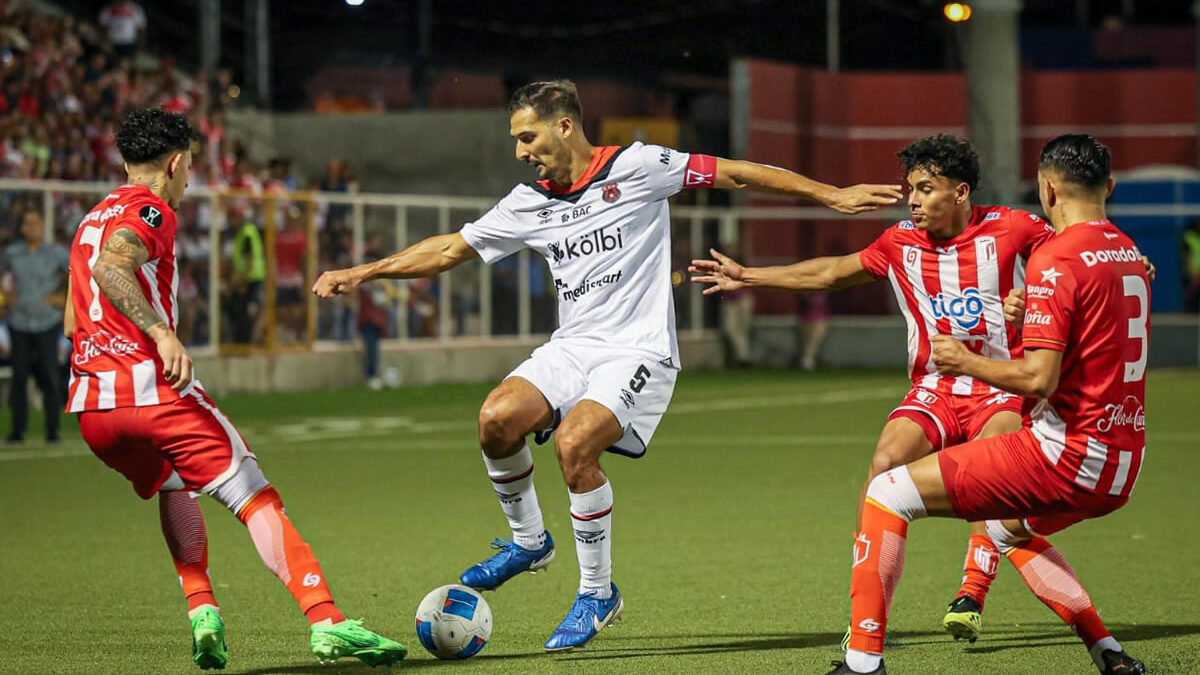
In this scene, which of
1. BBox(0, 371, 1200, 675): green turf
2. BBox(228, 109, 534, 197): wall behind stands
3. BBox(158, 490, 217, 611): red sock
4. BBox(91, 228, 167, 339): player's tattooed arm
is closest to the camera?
BBox(91, 228, 167, 339): player's tattooed arm

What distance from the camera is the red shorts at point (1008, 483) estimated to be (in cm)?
584

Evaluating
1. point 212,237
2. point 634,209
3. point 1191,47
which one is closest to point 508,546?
point 634,209

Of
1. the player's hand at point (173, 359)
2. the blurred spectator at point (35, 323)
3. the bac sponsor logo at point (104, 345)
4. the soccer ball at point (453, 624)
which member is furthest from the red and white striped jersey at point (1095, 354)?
the blurred spectator at point (35, 323)

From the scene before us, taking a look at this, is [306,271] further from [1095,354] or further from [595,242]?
[1095,354]

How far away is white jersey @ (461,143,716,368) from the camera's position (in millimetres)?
7500

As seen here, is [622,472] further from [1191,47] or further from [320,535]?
[1191,47]

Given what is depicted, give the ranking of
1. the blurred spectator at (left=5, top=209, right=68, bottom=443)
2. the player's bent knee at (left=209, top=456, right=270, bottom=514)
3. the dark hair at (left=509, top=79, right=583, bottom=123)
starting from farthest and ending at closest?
the blurred spectator at (left=5, top=209, right=68, bottom=443)
the dark hair at (left=509, top=79, right=583, bottom=123)
the player's bent knee at (left=209, top=456, right=270, bottom=514)

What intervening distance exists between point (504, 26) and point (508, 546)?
99.6ft

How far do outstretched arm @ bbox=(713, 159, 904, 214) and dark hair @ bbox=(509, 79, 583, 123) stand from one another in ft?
2.19

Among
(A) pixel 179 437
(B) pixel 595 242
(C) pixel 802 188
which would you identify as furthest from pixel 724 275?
(A) pixel 179 437

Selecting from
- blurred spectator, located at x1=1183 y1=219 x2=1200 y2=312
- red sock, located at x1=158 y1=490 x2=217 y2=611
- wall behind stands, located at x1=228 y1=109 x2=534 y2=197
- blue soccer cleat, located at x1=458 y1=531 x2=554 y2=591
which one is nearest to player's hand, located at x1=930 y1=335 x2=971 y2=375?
blue soccer cleat, located at x1=458 y1=531 x2=554 y2=591

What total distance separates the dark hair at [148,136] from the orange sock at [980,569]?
3556 mm

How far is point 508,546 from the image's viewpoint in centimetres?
767

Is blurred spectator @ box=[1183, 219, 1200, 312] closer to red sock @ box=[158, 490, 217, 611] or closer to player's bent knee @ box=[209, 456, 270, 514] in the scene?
red sock @ box=[158, 490, 217, 611]
